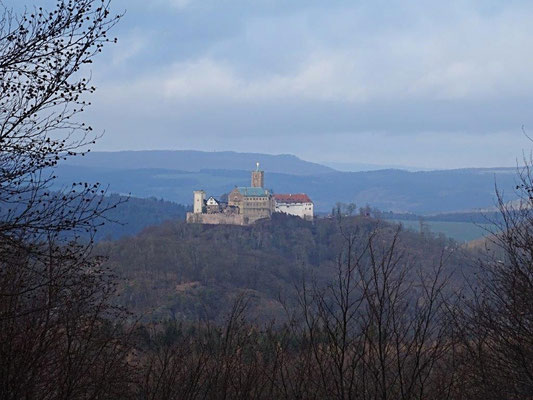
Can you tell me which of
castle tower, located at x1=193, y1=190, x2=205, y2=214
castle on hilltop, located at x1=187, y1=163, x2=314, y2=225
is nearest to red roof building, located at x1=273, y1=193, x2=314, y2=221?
castle on hilltop, located at x1=187, y1=163, x2=314, y2=225

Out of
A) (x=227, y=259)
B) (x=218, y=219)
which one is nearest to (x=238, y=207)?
(x=218, y=219)

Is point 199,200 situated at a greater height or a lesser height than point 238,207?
greater

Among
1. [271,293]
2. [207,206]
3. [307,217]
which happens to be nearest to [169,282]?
[271,293]

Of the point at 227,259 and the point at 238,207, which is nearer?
the point at 227,259

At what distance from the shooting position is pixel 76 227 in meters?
7.81

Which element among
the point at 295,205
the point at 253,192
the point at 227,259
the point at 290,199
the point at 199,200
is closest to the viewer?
the point at 227,259

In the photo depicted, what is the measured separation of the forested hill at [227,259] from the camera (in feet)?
297

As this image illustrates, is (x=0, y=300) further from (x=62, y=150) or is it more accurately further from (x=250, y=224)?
(x=250, y=224)

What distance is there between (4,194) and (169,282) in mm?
92011

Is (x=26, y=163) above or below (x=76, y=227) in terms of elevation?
above

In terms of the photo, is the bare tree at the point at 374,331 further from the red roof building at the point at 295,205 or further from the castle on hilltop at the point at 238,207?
the red roof building at the point at 295,205

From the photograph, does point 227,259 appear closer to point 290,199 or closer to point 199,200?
point 199,200

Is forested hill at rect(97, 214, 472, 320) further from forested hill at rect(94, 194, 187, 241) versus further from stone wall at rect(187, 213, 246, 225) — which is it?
forested hill at rect(94, 194, 187, 241)

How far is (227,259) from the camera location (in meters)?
109
